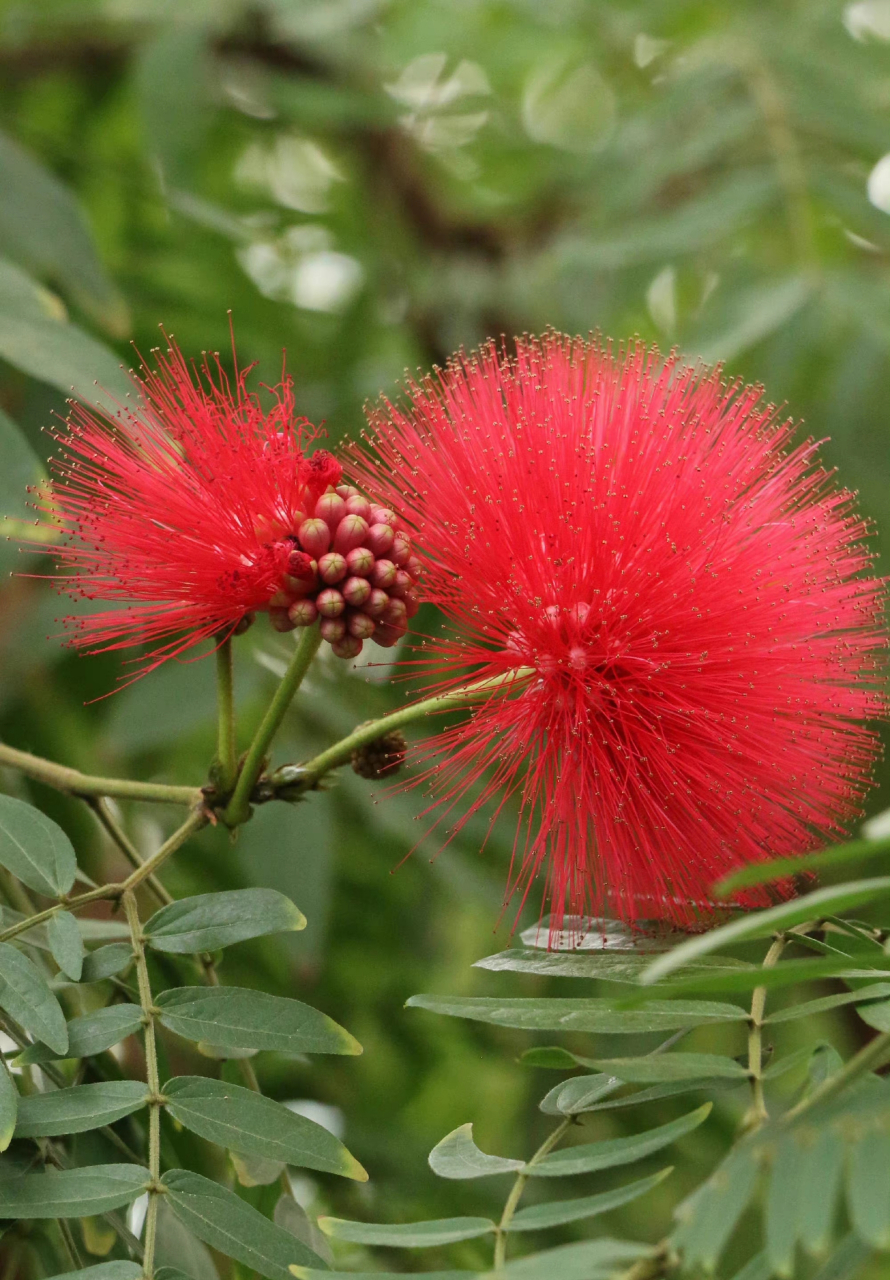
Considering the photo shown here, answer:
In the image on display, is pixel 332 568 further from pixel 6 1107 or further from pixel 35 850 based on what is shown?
pixel 6 1107

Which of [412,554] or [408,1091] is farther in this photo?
[408,1091]

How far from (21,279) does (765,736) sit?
1.40m

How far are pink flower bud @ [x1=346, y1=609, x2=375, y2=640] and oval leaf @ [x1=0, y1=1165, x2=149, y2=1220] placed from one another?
67 cm

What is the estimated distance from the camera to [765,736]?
1.68 metres

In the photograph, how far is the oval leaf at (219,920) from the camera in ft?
5.01

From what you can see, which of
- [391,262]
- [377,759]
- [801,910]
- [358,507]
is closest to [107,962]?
[377,759]

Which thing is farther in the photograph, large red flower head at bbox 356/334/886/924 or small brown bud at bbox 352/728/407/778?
small brown bud at bbox 352/728/407/778

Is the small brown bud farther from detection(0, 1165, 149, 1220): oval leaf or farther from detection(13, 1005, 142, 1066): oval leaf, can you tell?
detection(0, 1165, 149, 1220): oval leaf

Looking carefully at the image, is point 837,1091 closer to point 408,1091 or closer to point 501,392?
point 501,392

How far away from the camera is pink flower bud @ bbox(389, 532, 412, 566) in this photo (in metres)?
1.73

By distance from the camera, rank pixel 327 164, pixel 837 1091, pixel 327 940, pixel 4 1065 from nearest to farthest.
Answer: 1. pixel 837 1091
2. pixel 4 1065
3. pixel 327 940
4. pixel 327 164

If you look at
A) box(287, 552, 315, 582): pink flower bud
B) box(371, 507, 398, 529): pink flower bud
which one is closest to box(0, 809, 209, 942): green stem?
box(287, 552, 315, 582): pink flower bud

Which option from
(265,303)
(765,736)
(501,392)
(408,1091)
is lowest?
(408,1091)

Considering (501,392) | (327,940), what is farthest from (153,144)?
(327,940)
